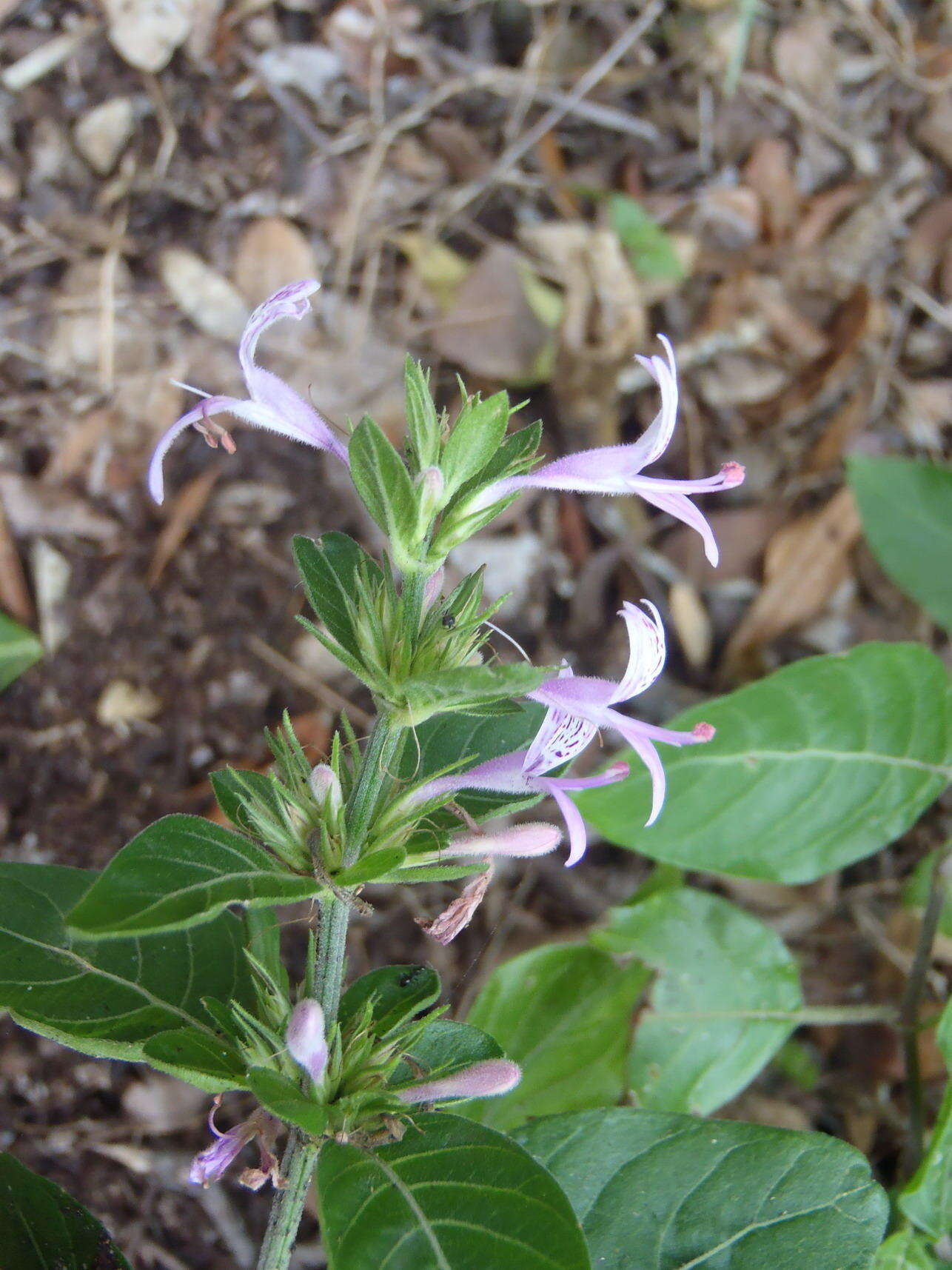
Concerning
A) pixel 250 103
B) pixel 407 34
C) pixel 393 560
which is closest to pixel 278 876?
pixel 393 560

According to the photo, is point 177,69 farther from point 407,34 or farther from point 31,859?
point 31,859

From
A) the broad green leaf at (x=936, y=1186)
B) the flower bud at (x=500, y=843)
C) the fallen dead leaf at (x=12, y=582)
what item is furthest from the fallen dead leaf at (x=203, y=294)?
the broad green leaf at (x=936, y=1186)

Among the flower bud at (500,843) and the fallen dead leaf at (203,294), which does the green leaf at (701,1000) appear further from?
the fallen dead leaf at (203,294)

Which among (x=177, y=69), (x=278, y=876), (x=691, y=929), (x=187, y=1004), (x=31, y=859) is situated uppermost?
(x=177, y=69)

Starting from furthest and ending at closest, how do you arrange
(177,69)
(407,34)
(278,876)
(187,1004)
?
1. (407,34)
2. (177,69)
3. (187,1004)
4. (278,876)

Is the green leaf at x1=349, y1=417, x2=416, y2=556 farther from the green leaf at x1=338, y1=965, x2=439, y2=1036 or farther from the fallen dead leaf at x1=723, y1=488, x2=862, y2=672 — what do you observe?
the fallen dead leaf at x1=723, y1=488, x2=862, y2=672

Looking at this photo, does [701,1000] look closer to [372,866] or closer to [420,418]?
[372,866]

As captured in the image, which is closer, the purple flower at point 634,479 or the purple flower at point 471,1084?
the purple flower at point 634,479
